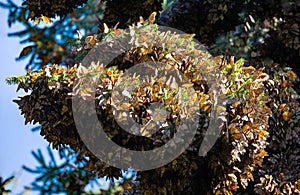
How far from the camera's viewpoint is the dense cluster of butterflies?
3.23 m

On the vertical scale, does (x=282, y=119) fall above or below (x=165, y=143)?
above

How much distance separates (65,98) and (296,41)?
7.07 feet

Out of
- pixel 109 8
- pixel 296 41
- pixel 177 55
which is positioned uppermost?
pixel 109 8

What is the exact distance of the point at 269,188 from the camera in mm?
3984

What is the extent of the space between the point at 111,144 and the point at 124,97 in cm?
27

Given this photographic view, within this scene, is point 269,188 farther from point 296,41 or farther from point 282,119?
point 296,41

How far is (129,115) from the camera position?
317 centimetres

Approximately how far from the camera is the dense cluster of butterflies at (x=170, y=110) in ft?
10.6

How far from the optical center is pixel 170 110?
321cm

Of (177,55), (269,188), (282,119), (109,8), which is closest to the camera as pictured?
(177,55)

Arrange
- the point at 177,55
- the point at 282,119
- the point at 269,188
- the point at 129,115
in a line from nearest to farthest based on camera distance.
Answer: the point at 129,115 → the point at 177,55 → the point at 269,188 → the point at 282,119

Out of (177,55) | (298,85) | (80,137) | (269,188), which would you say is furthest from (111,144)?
(298,85)

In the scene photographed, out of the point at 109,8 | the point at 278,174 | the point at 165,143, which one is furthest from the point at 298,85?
the point at 165,143

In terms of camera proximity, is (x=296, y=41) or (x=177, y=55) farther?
(x=296, y=41)
